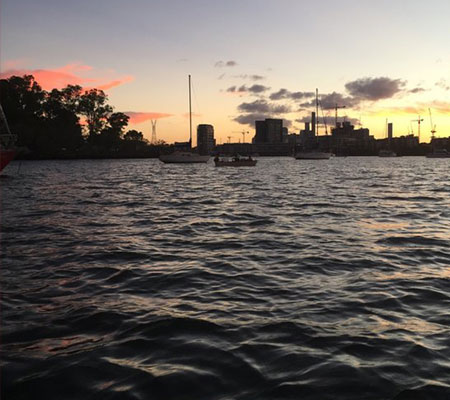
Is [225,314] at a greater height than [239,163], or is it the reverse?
[239,163]

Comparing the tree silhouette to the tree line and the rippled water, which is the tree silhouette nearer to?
the tree line

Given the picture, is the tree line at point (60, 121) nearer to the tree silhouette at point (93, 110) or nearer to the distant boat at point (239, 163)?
the tree silhouette at point (93, 110)

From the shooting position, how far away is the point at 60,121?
15450cm

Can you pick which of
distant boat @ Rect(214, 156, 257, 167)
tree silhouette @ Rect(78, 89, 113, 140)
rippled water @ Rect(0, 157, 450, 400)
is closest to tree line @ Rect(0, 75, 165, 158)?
tree silhouette @ Rect(78, 89, 113, 140)

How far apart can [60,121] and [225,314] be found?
6385 inches

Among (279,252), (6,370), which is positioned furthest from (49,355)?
(279,252)

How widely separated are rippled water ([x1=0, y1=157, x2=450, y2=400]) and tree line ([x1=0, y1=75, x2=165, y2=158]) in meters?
130

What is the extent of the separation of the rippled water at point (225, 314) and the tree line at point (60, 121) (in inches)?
5119

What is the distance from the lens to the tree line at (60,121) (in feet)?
456

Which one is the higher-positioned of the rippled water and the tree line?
the tree line

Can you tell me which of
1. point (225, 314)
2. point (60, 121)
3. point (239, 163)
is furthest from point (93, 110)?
point (225, 314)

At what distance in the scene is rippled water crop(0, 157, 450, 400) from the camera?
15.8 feet

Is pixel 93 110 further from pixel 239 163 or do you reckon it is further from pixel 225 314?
pixel 225 314

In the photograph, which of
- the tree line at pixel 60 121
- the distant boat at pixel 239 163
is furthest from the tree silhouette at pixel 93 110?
the distant boat at pixel 239 163
